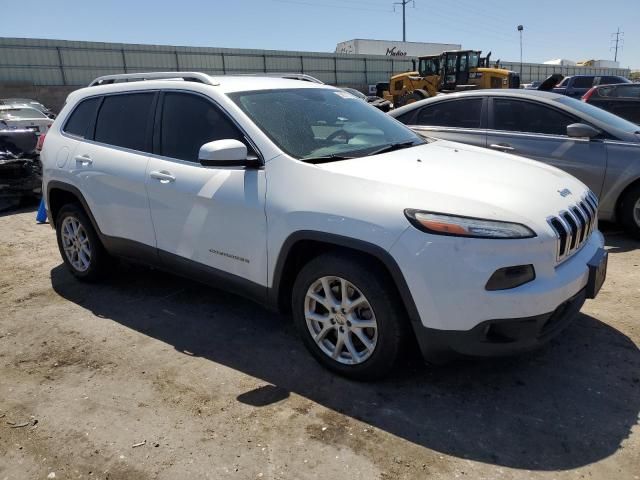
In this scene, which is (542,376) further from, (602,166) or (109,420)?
(602,166)

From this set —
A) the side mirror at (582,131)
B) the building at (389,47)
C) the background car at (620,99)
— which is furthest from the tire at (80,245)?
the building at (389,47)

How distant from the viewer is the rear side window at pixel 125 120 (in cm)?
415

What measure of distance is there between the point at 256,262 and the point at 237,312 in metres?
1.03

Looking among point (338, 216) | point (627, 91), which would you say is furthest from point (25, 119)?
point (627, 91)

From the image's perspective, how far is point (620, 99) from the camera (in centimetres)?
941

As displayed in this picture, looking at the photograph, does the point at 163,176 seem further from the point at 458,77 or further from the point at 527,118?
the point at 458,77

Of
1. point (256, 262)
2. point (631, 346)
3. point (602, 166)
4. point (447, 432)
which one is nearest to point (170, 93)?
point (256, 262)

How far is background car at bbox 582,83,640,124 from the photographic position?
30.1 ft

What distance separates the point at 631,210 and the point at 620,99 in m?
4.95

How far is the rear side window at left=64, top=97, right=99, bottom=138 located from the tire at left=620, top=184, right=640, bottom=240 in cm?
521

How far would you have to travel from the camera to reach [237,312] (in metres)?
4.25

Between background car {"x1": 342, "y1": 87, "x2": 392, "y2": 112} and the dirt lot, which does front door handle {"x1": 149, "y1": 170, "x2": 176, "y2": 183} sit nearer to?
the dirt lot

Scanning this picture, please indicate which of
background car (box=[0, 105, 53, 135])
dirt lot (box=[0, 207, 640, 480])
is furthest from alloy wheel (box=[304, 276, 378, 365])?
background car (box=[0, 105, 53, 135])

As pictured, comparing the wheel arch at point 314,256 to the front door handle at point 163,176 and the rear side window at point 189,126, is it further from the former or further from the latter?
the front door handle at point 163,176
